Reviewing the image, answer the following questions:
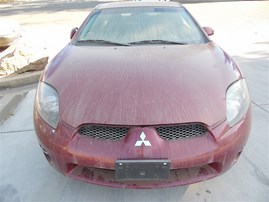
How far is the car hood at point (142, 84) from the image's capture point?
201 centimetres

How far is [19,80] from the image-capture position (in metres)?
4.86

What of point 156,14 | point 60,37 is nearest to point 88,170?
point 156,14

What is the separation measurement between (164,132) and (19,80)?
3.58 metres

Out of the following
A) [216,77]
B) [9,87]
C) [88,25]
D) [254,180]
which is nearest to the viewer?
[216,77]

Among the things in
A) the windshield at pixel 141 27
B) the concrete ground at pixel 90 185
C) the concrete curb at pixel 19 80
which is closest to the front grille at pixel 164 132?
the concrete ground at pixel 90 185

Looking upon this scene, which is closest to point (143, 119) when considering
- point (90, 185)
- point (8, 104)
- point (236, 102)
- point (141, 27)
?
point (236, 102)

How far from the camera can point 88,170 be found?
2107mm

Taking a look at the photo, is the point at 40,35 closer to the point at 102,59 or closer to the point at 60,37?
the point at 60,37

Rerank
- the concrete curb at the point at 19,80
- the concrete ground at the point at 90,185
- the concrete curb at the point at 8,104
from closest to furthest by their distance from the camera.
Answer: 1. the concrete ground at the point at 90,185
2. the concrete curb at the point at 8,104
3. the concrete curb at the point at 19,80

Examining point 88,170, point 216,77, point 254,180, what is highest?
point 216,77

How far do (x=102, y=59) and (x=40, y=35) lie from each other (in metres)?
7.75

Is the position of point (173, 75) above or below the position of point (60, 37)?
above

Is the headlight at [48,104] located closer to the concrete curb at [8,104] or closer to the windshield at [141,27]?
the windshield at [141,27]

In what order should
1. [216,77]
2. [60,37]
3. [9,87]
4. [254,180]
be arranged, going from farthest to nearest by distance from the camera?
[60,37] < [9,87] < [254,180] < [216,77]
